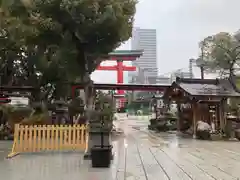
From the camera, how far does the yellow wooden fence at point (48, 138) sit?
10.6m

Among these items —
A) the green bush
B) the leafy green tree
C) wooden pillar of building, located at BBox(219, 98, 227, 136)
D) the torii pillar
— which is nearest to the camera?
the green bush

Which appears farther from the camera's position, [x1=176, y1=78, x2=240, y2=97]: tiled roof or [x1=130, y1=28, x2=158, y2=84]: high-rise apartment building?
[x1=130, y1=28, x2=158, y2=84]: high-rise apartment building

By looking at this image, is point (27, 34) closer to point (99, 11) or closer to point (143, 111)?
point (99, 11)

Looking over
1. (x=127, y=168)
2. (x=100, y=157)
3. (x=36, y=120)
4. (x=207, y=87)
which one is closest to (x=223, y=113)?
(x=207, y=87)

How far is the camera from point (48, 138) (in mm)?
10703

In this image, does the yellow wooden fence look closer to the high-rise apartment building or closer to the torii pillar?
the torii pillar

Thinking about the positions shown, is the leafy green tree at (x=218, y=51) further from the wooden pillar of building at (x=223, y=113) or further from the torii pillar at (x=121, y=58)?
the wooden pillar of building at (x=223, y=113)

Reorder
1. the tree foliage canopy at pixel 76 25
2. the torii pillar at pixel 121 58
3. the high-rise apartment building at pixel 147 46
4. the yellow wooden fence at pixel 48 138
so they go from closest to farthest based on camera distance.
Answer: the yellow wooden fence at pixel 48 138 → the tree foliage canopy at pixel 76 25 → the torii pillar at pixel 121 58 → the high-rise apartment building at pixel 147 46

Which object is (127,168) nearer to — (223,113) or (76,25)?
(76,25)

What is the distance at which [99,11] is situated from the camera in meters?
12.4

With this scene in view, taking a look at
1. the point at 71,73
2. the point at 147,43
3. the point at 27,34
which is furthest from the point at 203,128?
the point at 147,43

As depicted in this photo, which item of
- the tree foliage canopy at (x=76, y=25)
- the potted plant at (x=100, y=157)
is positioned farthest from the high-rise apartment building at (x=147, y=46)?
the potted plant at (x=100, y=157)

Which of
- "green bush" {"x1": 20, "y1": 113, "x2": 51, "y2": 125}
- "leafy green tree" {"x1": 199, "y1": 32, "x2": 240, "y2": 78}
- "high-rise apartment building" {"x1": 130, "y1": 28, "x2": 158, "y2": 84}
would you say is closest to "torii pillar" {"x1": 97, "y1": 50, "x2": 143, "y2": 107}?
"leafy green tree" {"x1": 199, "y1": 32, "x2": 240, "y2": 78}

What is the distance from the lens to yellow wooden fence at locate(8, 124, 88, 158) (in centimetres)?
1058
